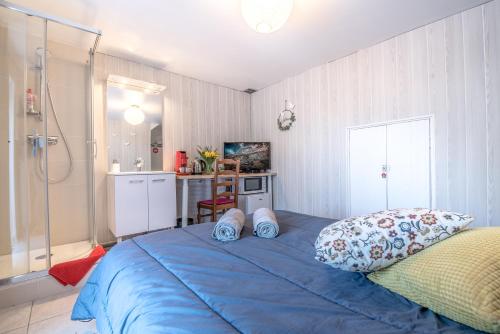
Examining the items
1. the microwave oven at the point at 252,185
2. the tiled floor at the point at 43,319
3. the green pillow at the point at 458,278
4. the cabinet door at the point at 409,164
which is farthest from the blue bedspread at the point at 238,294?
the microwave oven at the point at 252,185

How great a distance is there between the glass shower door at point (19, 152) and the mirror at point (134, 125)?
0.86 m

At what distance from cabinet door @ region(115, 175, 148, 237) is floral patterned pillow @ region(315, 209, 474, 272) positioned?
2.40m

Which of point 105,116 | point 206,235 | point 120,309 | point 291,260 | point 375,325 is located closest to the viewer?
point 375,325

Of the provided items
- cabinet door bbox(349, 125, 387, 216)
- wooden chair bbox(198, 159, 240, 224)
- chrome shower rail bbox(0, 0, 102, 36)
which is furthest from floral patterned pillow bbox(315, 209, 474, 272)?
chrome shower rail bbox(0, 0, 102, 36)

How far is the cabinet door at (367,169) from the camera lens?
9.10 ft

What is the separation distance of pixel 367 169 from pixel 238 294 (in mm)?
2657

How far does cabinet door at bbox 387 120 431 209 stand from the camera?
2.43 metres

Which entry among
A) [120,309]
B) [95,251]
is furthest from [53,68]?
[120,309]

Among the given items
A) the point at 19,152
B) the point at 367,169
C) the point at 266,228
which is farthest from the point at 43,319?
the point at 367,169

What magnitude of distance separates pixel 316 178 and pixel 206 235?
2.44 meters

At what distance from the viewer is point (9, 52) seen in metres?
2.04

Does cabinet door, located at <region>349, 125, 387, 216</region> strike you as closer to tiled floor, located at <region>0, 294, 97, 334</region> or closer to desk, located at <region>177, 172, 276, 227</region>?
desk, located at <region>177, 172, 276, 227</region>

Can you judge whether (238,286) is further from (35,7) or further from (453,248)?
(35,7)

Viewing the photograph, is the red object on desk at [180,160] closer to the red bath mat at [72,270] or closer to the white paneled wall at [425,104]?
the red bath mat at [72,270]
